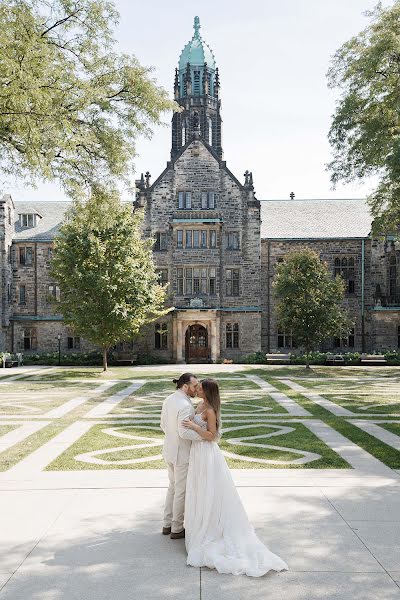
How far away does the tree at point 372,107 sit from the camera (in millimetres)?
23938

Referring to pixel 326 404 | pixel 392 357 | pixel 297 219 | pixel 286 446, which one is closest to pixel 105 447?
pixel 286 446

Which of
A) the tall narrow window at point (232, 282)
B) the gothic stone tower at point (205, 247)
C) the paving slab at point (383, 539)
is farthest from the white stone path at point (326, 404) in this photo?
the tall narrow window at point (232, 282)

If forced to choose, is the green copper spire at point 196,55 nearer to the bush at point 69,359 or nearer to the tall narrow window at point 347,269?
the tall narrow window at point 347,269

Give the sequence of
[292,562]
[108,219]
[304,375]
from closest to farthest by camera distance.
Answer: [292,562], [108,219], [304,375]

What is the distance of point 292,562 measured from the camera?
19.5 ft

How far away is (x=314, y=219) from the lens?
47438 mm

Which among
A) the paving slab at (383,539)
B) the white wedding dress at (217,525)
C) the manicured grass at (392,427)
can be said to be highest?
the white wedding dress at (217,525)

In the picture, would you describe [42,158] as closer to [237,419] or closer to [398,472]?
[237,419]

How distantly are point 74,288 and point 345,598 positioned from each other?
29.1 meters

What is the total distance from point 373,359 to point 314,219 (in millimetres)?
13104

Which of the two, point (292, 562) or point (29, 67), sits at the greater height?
point (29, 67)

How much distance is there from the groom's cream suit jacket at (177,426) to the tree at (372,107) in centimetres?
1917

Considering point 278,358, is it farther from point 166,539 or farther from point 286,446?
point 166,539

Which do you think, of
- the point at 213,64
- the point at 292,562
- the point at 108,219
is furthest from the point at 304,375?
the point at 213,64
